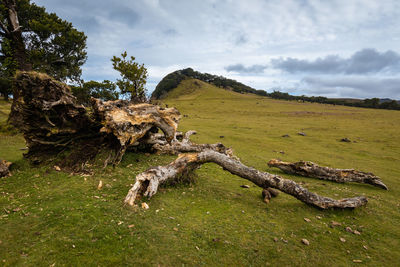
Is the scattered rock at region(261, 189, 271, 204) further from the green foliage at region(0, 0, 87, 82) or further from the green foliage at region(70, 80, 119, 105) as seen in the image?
the green foliage at region(70, 80, 119, 105)

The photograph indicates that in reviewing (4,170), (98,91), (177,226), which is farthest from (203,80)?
(177,226)

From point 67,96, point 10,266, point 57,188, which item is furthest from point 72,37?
point 10,266

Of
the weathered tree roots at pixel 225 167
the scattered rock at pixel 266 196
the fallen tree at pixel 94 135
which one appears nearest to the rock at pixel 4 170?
the fallen tree at pixel 94 135

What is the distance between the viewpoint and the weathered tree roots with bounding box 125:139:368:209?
699cm

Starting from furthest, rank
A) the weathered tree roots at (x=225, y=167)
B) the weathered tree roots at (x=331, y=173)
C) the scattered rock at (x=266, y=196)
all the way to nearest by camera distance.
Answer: the weathered tree roots at (x=331, y=173), the scattered rock at (x=266, y=196), the weathered tree roots at (x=225, y=167)

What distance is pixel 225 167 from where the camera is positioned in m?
8.75

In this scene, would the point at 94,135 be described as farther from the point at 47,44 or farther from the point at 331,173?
the point at 47,44

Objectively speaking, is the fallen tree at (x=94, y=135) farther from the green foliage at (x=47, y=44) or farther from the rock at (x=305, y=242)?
the green foliage at (x=47, y=44)

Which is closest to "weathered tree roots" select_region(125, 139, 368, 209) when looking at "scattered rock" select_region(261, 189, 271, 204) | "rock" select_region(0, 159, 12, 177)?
"scattered rock" select_region(261, 189, 271, 204)

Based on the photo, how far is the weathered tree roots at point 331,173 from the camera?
35.6 feet

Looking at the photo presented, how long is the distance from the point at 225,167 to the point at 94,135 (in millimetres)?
8024

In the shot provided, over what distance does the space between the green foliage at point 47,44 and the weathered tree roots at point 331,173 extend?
27390mm

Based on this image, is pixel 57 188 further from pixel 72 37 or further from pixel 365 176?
pixel 72 37

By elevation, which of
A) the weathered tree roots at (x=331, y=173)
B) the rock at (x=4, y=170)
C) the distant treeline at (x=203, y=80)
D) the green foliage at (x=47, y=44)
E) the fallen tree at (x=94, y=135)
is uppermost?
the distant treeline at (x=203, y=80)
